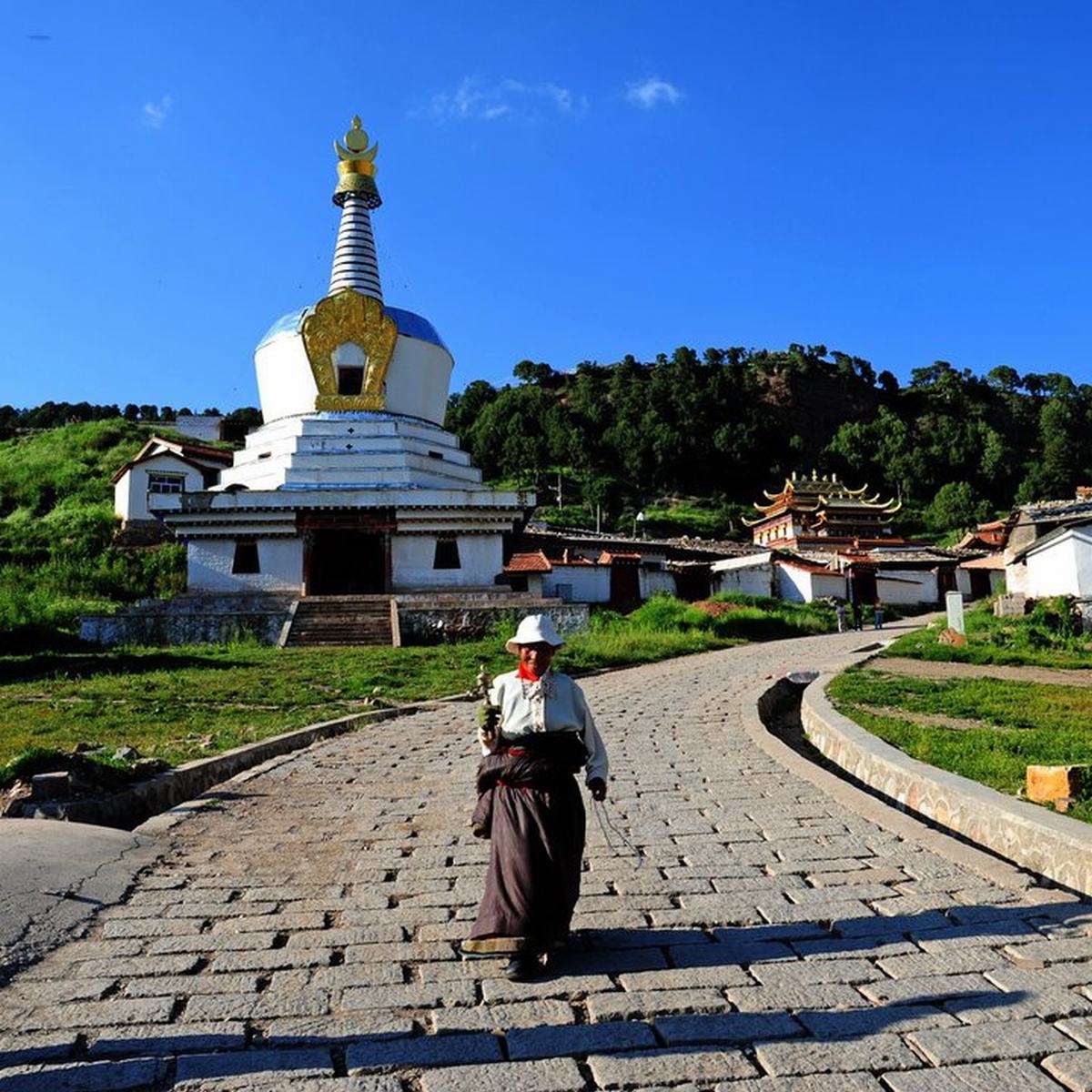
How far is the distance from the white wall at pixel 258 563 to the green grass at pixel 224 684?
579 cm

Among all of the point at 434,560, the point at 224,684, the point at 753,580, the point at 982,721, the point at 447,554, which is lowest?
the point at 982,721

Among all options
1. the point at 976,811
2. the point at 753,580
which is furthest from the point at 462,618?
the point at 753,580

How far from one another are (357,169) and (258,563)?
56.0 ft

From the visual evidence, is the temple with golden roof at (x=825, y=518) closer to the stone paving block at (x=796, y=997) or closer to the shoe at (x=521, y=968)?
the stone paving block at (x=796, y=997)

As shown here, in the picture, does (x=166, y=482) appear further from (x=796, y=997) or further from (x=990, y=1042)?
(x=990, y=1042)

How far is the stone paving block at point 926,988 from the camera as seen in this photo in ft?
12.4

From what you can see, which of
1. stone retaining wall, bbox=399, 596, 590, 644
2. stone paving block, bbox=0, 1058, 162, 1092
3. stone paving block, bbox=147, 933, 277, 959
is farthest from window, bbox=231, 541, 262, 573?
stone paving block, bbox=0, 1058, 162, 1092

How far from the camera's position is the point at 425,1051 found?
3.35 m

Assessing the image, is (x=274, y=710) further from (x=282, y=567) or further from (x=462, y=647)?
(x=282, y=567)

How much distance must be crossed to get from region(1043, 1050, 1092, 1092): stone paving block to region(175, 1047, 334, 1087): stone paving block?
2449mm

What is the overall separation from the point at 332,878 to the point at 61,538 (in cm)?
3486

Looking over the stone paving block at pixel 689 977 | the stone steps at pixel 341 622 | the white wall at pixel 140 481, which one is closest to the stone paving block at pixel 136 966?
the stone paving block at pixel 689 977

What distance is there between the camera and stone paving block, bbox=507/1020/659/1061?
3.36 meters

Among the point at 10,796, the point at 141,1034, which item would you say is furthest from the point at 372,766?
the point at 141,1034
